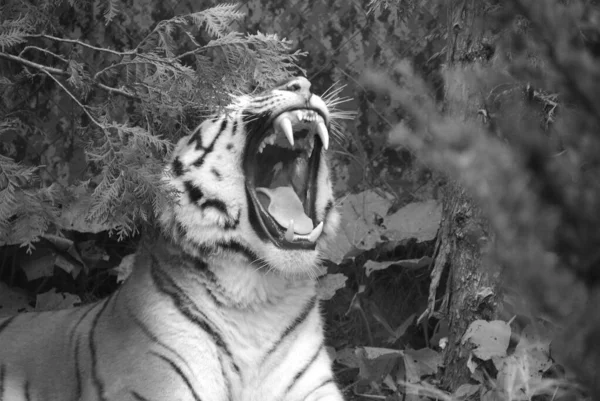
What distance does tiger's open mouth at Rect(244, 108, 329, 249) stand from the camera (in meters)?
2.97

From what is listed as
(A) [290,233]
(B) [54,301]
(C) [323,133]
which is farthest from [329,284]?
(B) [54,301]

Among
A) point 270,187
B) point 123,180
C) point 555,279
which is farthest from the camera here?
point 270,187

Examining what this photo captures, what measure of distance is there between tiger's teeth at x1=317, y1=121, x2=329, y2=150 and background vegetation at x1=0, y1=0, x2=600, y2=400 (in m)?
0.23

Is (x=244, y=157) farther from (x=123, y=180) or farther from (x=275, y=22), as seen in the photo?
(x=275, y=22)

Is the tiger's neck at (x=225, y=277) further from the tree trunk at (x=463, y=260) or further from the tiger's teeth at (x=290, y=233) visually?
the tree trunk at (x=463, y=260)

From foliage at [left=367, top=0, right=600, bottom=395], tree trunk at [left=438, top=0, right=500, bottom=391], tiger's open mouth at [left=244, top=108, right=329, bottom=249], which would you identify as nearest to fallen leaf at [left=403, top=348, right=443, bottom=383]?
tree trunk at [left=438, top=0, right=500, bottom=391]

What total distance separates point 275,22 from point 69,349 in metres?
2.14

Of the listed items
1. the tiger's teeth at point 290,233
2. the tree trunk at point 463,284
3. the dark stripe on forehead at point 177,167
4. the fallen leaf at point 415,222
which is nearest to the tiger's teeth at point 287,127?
the tiger's teeth at point 290,233

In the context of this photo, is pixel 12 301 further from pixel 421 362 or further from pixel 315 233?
pixel 421 362

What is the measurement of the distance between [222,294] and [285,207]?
0.41m

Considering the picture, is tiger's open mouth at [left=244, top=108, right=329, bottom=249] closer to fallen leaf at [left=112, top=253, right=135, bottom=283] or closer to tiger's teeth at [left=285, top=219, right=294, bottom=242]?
tiger's teeth at [left=285, top=219, right=294, bottom=242]

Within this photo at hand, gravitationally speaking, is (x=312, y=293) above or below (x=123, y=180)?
below

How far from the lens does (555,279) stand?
0.79m

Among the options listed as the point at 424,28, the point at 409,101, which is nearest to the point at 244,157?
the point at 424,28
